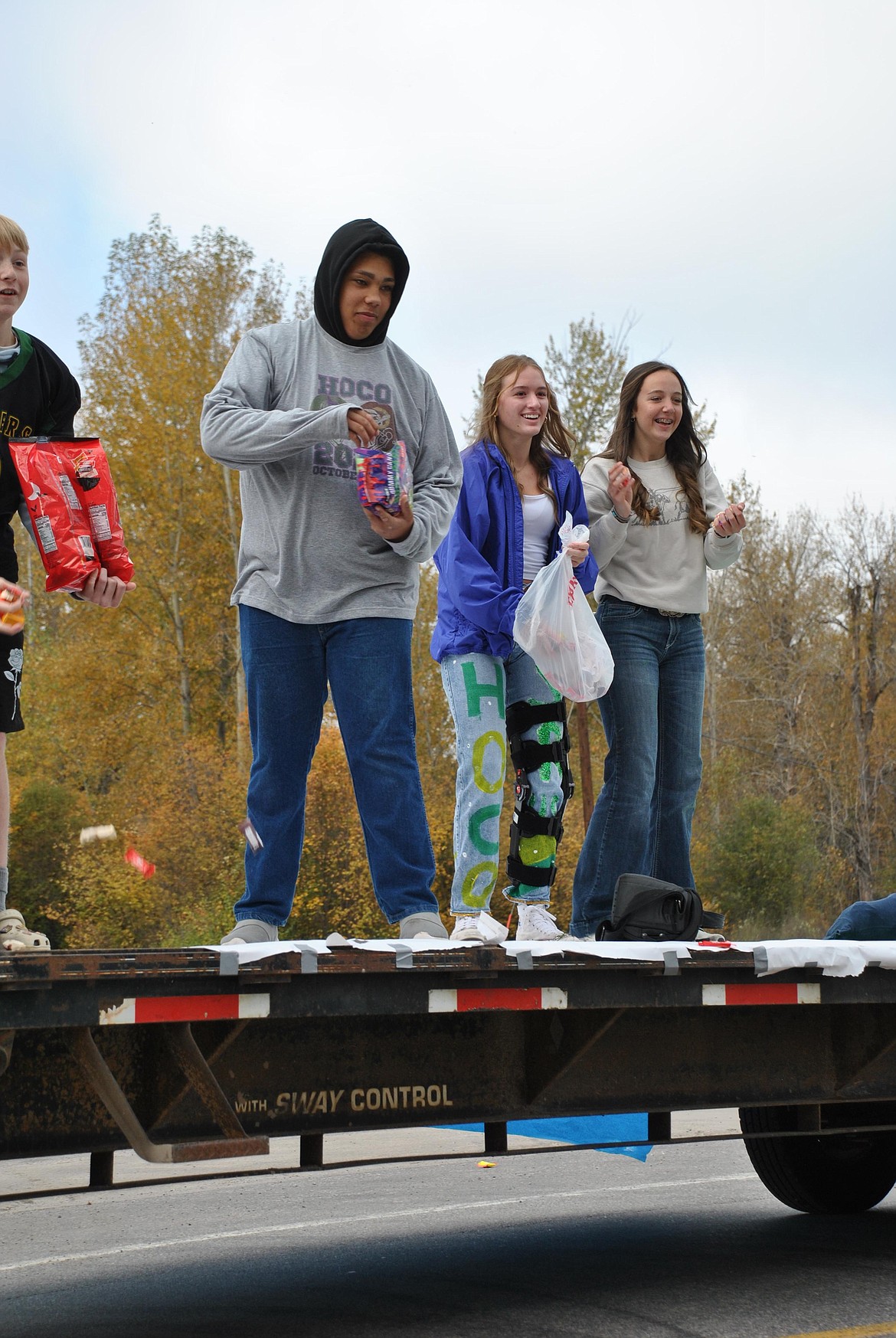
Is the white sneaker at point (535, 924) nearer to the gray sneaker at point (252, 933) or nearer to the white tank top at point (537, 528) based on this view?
the gray sneaker at point (252, 933)

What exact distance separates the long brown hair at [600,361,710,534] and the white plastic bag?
1.05 m

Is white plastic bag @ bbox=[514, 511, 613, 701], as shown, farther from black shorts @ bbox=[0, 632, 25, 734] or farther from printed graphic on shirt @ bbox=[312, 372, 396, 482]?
black shorts @ bbox=[0, 632, 25, 734]

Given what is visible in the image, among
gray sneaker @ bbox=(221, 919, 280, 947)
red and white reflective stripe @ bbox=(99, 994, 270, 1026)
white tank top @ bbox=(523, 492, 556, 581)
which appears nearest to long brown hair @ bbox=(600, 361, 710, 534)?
white tank top @ bbox=(523, 492, 556, 581)

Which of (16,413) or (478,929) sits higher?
(16,413)

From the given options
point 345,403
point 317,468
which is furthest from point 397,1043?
point 345,403

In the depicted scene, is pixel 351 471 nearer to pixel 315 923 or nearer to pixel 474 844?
→ pixel 474 844

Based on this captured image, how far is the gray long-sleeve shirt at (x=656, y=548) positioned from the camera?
5.04 meters

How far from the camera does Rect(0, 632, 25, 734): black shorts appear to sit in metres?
3.71

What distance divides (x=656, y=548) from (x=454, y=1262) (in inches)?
104

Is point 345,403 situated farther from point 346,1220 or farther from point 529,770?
point 346,1220

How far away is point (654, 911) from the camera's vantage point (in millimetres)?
4055

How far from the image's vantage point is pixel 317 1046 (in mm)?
3332

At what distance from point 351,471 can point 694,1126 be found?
5913 mm

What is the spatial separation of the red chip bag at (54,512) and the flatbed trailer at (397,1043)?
1.15 metres
